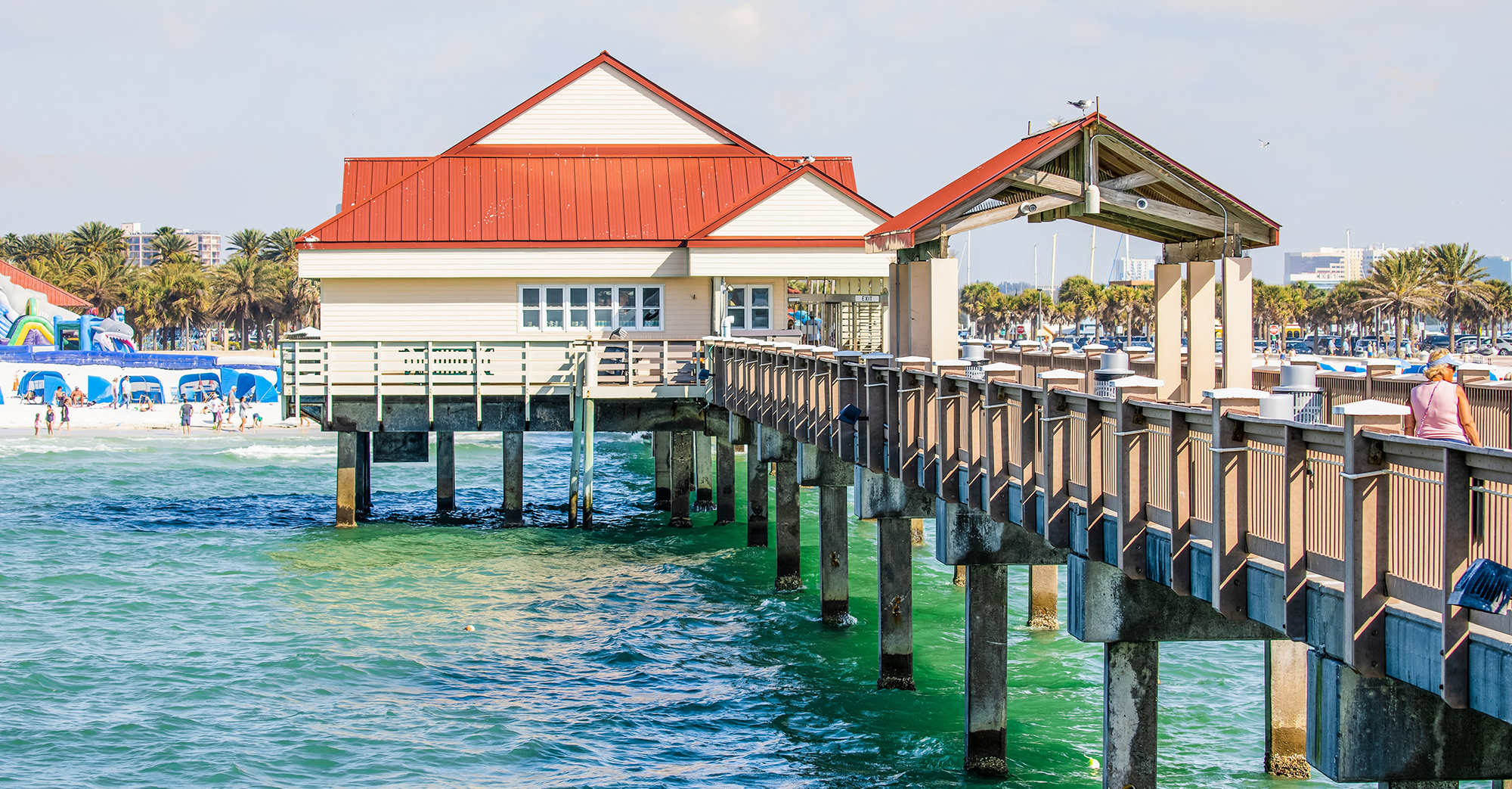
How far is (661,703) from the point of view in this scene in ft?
60.3

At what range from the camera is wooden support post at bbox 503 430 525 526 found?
3186cm

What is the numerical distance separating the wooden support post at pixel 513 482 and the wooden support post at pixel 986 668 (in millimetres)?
18801

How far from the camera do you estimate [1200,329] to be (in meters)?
15.7

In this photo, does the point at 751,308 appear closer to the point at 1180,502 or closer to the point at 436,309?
the point at 436,309

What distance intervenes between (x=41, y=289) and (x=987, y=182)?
90.4 meters

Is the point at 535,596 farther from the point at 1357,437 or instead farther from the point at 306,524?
the point at 1357,437

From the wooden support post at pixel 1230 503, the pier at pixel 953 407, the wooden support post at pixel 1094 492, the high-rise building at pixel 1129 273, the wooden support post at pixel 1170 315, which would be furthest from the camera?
the high-rise building at pixel 1129 273

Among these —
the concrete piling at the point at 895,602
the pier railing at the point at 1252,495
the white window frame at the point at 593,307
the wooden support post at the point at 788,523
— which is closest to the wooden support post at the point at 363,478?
the white window frame at the point at 593,307

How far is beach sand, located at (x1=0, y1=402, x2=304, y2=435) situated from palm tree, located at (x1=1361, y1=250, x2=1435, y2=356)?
231 feet

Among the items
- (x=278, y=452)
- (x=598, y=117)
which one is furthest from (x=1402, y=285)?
(x=598, y=117)

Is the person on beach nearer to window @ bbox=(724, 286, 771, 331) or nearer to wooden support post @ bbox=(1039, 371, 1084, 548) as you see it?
wooden support post @ bbox=(1039, 371, 1084, 548)

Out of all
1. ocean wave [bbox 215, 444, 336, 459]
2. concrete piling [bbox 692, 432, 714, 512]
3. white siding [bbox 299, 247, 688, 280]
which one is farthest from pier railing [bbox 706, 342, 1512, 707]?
ocean wave [bbox 215, 444, 336, 459]

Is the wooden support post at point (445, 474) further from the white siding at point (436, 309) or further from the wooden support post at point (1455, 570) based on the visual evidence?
the wooden support post at point (1455, 570)

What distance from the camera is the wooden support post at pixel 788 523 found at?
24219 millimetres
